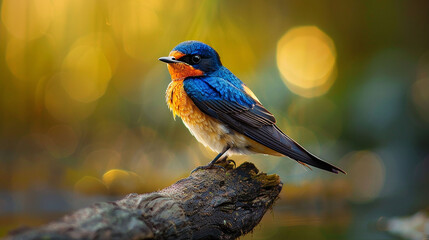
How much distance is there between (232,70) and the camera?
445 centimetres

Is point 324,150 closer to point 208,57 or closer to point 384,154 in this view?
point 384,154

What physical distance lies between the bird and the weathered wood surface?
15 centimetres

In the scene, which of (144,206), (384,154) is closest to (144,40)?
(384,154)

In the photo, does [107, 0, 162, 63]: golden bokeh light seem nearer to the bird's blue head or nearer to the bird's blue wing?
the bird's blue head

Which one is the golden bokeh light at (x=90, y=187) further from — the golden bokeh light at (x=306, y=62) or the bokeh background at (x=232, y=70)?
the golden bokeh light at (x=306, y=62)

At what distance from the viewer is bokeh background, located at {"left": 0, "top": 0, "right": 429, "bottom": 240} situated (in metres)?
4.25

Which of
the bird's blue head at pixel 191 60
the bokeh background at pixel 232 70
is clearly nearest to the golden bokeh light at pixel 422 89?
the bokeh background at pixel 232 70

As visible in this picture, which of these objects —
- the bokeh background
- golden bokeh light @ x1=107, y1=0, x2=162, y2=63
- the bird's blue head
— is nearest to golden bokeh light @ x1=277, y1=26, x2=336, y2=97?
the bokeh background

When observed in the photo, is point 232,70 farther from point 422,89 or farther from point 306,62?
point 422,89

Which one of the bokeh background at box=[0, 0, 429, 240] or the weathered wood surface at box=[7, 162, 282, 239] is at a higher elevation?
the bokeh background at box=[0, 0, 429, 240]

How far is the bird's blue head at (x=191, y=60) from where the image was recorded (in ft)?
8.29

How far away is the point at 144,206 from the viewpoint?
1604 millimetres

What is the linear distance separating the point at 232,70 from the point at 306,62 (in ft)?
2.62

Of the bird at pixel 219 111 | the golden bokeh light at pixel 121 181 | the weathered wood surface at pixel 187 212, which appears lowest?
the weathered wood surface at pixel 187 212
